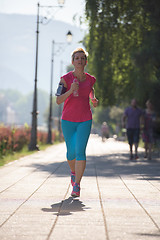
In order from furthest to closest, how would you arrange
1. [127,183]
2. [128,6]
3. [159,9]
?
[128,6], [159,9], [127,183]

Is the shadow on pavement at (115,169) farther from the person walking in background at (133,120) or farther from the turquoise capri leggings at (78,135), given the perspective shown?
the turquoise capri leggings at (78,135)

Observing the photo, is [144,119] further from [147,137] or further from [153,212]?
[153,212]

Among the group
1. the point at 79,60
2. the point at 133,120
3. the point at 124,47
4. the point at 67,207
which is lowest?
the point at 67,207

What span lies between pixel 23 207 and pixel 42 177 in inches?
156

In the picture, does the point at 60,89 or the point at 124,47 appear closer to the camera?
the point at 60,89

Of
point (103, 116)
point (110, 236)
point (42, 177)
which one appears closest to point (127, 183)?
point (42, 177)

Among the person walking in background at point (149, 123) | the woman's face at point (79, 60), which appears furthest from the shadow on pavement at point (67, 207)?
the person walking in background at point (149, 123)

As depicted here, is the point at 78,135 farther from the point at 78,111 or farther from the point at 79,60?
the point at 79,60

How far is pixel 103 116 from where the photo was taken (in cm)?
8169

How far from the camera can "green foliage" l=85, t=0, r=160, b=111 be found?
57.8 feet

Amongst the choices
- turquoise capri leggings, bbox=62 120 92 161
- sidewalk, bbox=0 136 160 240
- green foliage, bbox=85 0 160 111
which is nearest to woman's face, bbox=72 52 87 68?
turquoise capri leggings, bbox=62 120 92 161

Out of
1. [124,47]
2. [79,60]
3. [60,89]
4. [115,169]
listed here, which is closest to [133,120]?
[115,169]

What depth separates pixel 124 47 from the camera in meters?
20.9

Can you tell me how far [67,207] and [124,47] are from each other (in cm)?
1578
